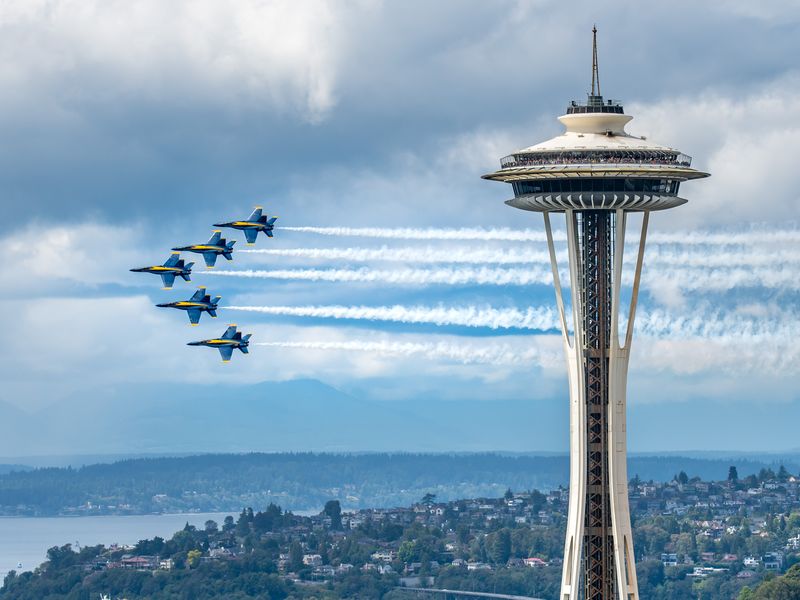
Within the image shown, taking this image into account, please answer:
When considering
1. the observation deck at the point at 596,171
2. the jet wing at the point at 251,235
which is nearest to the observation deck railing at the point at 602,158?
the observation deck at the point at 596,171

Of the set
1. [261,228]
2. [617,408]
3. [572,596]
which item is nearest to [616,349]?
[617,408]

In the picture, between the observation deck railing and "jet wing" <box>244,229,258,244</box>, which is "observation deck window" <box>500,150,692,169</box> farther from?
"jet wing" <box>244,229,258,244</box>

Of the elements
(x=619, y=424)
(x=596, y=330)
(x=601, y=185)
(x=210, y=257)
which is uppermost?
(x=210, y=257)

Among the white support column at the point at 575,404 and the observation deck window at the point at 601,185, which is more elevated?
the observation deck window at the point at 601,185

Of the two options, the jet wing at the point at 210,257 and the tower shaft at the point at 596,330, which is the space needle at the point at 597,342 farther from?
the jet wing at the point at 210,257

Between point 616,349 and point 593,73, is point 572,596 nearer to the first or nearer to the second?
point 616,349

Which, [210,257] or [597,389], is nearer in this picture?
[597,389]

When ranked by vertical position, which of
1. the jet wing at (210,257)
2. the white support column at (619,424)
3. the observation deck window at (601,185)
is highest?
the jet wing at (210,257)

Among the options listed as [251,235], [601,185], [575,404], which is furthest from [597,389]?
[251,235]

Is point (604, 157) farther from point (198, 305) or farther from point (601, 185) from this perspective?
point (198, 305)

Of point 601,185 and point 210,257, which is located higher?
point 210,257
